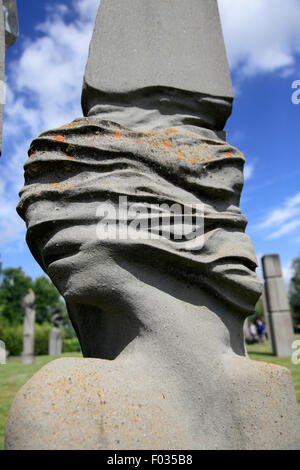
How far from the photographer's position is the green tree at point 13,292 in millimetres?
39531

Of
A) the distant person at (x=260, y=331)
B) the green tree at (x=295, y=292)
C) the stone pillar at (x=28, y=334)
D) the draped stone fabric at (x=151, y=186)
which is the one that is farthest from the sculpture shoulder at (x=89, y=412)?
the green tree at (x=295, y=292)

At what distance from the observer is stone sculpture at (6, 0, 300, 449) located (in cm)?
137

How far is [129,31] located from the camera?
2256 mm

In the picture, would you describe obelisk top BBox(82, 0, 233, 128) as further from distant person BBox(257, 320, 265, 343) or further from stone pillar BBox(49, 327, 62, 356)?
distant person BBox(257, 320, 265, 343)

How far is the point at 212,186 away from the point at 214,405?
1021 millimetres

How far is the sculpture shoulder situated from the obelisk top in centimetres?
149

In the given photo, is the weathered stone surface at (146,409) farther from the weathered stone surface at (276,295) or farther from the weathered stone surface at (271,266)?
the weathered stone surface at (271,266)

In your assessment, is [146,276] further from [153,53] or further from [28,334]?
[28,334]

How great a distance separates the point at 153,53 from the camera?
2197 mm

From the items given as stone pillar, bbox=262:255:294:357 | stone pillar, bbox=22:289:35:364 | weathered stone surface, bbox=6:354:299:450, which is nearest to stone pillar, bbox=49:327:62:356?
stone pillar, bbox=22:289:35:364

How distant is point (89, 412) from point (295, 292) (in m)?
46.7

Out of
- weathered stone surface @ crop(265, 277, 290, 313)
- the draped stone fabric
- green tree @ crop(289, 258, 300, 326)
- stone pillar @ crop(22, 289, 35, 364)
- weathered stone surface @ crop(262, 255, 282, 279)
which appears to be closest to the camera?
the draped stone fabric
